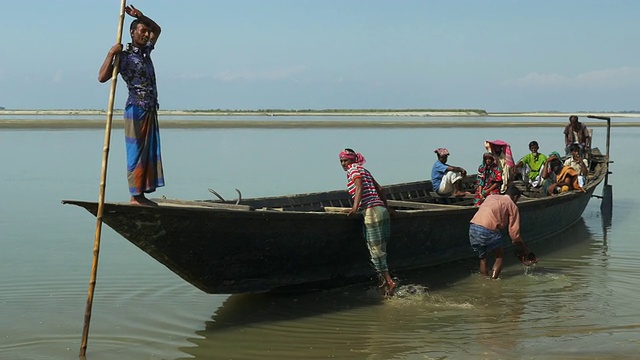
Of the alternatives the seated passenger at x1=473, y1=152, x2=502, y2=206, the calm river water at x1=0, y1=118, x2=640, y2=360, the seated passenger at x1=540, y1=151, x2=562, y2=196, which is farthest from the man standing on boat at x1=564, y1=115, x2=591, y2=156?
the seated passenger at x1=473, y1=152, x2=502, y2=206

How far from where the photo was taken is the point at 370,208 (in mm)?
7727

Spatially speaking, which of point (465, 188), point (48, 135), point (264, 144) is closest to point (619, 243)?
point (465, 188)

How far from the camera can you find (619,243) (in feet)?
38.7

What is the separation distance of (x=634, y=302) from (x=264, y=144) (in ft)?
89.4

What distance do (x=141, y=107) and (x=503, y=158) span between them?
606 cm

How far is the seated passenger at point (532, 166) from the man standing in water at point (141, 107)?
325 inches

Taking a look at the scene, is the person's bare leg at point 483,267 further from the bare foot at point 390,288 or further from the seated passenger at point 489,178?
the bare foot at point 390,288

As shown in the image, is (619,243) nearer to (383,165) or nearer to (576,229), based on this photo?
(576,229)

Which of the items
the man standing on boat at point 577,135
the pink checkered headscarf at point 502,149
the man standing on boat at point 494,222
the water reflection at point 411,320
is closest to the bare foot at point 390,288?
the water reflection at point 411,320

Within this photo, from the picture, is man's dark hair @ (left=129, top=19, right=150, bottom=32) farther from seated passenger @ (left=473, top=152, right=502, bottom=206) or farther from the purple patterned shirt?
seated passenger @ (left=473, top=152, right=502, bottom=206)

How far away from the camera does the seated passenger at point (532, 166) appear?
12.9 metres

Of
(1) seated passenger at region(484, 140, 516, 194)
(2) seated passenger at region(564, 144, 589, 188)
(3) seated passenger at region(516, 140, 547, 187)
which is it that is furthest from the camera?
(2) seated passenger at region(564, 144, 589, 188)

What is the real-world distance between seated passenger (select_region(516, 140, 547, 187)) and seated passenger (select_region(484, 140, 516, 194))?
2.39m

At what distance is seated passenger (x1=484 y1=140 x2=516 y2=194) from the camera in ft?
34.6
